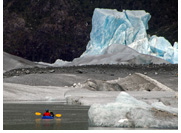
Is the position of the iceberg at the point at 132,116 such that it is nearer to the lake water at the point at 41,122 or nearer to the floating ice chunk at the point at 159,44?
the lake water at the point at 41,122

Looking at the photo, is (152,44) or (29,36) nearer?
(152,44)

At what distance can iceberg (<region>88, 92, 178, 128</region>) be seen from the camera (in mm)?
8227

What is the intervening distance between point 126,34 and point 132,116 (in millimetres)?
45011

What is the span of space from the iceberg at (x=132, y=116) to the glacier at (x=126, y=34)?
4188 centimetres

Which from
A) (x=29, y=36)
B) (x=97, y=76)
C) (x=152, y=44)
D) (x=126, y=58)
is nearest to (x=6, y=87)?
(x=97, y=76)

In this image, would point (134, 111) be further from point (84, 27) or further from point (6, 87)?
point (84, 27)

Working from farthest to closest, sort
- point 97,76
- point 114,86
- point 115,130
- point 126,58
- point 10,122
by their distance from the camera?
point 126,58 < point 97,76 < point 114,86 < point 10,122 < point 115,130

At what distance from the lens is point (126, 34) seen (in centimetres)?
5281

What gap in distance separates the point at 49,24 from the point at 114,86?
77874 mm

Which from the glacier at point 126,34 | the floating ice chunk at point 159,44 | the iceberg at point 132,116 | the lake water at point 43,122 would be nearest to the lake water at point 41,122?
the lake water at point 43,122

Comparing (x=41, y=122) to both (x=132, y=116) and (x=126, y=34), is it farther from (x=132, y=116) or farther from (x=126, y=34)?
(x=126, y=34)

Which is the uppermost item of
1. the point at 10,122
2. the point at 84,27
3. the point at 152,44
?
the point at 84,27

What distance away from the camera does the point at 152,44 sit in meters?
51.7

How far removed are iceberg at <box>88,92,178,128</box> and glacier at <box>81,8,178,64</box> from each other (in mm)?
41877
